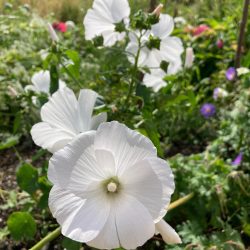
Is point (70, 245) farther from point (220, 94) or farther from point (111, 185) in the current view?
point (220, 94)

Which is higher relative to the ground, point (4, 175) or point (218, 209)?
point (218, 209)

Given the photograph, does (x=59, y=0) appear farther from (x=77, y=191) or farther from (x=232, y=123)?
(x=77, y=191)

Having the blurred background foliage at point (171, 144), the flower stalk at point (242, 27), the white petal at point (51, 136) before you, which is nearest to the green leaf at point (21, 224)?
the blurred background foliage at point (171, 144)

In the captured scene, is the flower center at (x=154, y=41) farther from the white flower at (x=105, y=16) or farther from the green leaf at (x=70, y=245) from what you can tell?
the green leaf at (x=70, y=245)

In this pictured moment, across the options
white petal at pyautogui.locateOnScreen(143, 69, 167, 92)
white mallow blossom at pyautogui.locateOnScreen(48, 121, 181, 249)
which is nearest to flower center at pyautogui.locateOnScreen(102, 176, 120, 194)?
white mallow blossom at pyautogui.locateOnScreen(48, 121, 181, 249)

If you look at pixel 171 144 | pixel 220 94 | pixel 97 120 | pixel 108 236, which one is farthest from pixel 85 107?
pixel 220 94

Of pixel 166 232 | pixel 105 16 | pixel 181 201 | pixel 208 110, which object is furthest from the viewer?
pixel 208 110

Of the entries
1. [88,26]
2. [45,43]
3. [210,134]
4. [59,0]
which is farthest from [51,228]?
[59,0]
